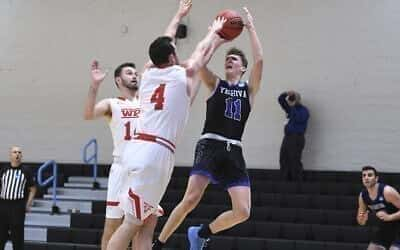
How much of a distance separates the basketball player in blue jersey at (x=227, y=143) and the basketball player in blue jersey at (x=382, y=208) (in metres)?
3.34

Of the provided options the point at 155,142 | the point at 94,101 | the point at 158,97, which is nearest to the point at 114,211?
the point at 94,101

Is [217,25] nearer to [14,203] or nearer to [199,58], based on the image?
[199,58]

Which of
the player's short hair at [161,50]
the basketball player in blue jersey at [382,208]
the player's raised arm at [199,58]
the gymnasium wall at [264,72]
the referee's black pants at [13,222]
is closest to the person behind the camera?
the player's short hair at [161,50]

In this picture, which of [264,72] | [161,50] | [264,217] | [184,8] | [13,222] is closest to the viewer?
[161,50]

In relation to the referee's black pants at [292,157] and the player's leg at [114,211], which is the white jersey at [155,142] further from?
the referee's black pants at [292,157]

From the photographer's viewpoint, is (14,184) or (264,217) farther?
(264,217)

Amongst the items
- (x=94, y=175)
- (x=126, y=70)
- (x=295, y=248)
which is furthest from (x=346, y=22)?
(x=126, y=70)

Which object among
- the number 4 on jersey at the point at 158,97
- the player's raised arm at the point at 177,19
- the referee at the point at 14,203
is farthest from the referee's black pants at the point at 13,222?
the number 4 on jersey at the point at 158,97

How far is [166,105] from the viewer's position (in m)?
5.78


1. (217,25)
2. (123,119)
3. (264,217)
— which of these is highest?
(217,25)

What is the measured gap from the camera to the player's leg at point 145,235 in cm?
605

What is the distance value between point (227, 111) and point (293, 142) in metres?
7.16

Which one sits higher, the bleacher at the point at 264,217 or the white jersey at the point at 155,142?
the white jersey at the point at 155,142

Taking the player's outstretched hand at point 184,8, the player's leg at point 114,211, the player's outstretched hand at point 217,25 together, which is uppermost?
the player's outstretched hand at point 184,8
